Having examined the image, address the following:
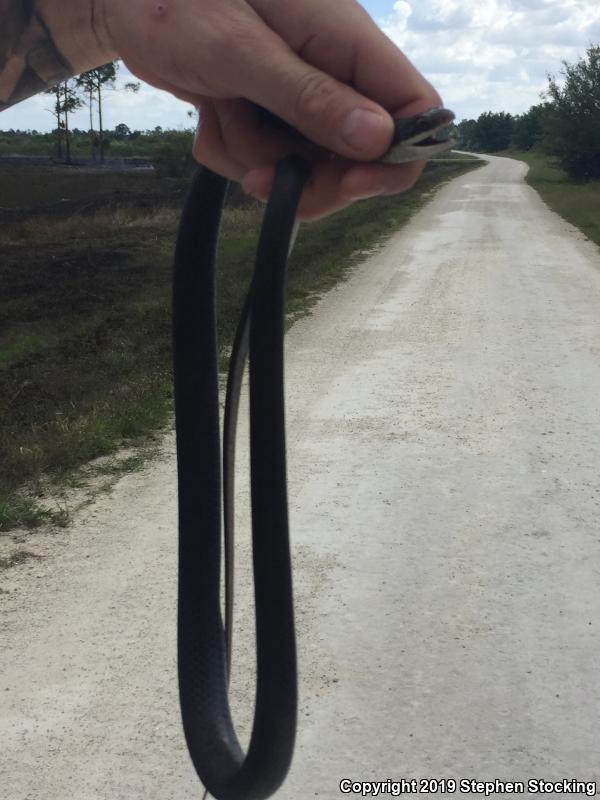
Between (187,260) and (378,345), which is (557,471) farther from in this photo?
(187,260)

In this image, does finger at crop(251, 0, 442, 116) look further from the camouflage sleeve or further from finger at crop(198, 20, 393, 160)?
the camouflage sleeve

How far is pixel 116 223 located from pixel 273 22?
21904 millimetres

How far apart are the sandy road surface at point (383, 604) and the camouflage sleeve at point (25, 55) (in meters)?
1.85

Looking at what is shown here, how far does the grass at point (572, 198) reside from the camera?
18.2 m

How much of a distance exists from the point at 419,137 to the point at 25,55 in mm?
783

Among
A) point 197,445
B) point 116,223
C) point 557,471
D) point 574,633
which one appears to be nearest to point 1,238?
point 116,223

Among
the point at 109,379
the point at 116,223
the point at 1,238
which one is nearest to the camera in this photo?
the point at 109,379

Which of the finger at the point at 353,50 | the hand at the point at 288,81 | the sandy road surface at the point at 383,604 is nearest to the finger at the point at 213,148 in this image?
the hand at the point at 288,81

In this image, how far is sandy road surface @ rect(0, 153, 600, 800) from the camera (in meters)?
2.75

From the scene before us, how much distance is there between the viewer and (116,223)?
22125mm

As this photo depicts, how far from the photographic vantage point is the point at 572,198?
2538cm

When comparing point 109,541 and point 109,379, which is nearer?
point 109,541

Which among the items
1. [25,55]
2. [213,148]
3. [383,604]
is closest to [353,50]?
[213,148]

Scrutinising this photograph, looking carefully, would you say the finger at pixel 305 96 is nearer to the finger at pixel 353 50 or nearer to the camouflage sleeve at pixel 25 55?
the finger at pixel 353 50
